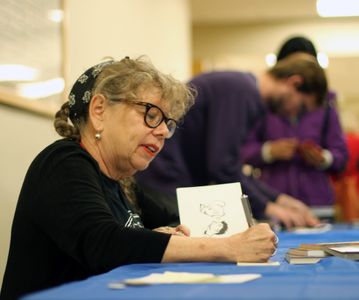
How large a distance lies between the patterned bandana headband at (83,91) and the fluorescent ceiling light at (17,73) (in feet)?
1.55

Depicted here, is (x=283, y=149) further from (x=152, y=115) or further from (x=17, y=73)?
(x=152, y=115)

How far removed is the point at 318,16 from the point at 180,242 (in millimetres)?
6656

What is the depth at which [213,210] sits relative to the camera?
5.42ft

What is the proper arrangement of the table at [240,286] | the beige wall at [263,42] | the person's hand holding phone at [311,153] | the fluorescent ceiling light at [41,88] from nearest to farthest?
the table at [240,286]
the fluorescent ceiling light at [41,88]
the person's hand holding phone at [311,153]
the beige wall at [263,42]

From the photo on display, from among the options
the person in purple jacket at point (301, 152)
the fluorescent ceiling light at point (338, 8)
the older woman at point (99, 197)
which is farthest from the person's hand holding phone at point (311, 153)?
the fluorescent ceiling light at point (338, 8)

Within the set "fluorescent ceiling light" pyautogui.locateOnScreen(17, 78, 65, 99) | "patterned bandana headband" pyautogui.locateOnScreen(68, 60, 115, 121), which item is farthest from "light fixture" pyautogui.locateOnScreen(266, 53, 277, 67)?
"patterned bandana headband" pyautogui.locateOnScreen(68, 60, 115, 121)

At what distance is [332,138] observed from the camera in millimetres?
3770

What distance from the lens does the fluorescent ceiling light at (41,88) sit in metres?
2.23

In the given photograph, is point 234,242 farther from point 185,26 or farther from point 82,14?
point 185,26

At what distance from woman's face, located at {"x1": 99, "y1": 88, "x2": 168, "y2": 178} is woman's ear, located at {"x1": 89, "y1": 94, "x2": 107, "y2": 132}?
0.04ft

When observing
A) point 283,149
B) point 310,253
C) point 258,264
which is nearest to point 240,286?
point 258,264

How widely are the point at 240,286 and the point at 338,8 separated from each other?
6.64 m

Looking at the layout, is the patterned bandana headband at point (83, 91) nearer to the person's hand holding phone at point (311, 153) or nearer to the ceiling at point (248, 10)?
the person's hand holding phone at point (311, 153)

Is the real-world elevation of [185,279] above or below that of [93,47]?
below
